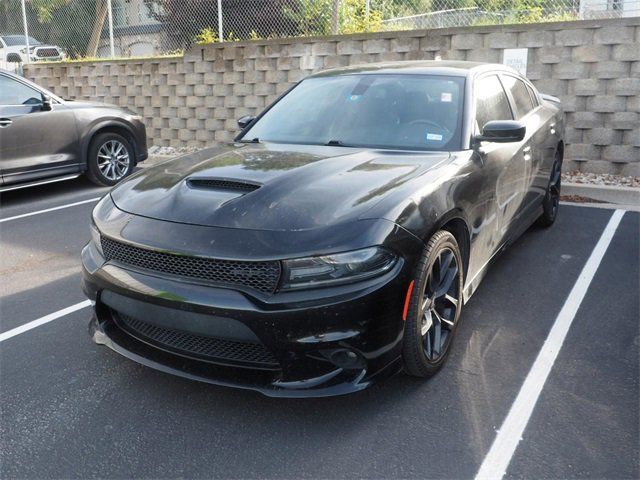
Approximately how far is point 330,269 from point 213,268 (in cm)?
49

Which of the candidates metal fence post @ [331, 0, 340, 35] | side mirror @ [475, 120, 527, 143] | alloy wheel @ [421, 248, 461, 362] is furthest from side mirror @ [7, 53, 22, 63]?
alloy wheel @ [421, 248, 461, 362]

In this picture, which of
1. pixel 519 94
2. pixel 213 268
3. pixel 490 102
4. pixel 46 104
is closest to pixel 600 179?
pixel 519 94

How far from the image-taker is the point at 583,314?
154 inches

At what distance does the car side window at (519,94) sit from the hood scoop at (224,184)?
2621mm

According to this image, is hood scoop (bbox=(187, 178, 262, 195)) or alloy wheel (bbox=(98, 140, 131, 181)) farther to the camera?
alloy wheel (bbox=(98, 140, 131, 181))

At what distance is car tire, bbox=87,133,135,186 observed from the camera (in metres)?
8.13

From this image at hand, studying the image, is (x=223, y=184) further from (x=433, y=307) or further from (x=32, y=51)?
(x=32, y=51)

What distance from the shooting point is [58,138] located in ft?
25.1

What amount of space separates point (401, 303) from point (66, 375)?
181cm

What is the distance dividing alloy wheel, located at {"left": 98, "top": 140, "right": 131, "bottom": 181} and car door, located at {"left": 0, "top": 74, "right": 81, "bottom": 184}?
0.45 metres

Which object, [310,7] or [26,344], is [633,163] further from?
[26,344]

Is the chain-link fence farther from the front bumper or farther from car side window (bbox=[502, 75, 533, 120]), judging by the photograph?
the front bumper

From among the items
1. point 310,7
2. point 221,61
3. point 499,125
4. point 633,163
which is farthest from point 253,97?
point 499,125

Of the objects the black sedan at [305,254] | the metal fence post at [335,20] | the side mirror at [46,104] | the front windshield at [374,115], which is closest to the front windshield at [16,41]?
the side mirror at [46,104]
